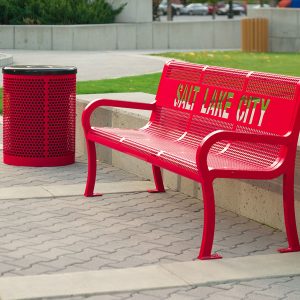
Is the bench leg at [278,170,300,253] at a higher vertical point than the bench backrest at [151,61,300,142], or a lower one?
lower

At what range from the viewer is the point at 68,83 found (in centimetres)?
980

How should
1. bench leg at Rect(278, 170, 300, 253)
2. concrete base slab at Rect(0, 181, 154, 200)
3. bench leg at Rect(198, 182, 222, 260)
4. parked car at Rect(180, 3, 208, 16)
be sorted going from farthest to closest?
parked car at Rect(180, 3, 208, 16), concrete base slab at Rect(0, 181, 154, 200), bench leg at Rect(278, 170, 300, 253), bench leg at Rect(198, 182, 222, 260)

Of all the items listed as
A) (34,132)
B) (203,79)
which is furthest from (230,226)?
→ (34,132)

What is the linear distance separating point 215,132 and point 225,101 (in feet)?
3.96

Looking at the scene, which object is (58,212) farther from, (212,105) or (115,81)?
(115,81)

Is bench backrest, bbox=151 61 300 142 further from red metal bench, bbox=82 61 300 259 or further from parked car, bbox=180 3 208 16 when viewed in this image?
parked car, bbox=180 3 208 16

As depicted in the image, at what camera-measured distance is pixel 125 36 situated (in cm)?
2927

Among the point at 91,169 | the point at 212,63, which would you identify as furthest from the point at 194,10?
the point at 91,169

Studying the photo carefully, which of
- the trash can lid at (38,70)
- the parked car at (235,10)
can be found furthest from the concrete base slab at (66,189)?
the parked car at (235,10)

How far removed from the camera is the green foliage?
96.3 ft

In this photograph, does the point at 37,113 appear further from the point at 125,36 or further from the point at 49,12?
the point at 49,12

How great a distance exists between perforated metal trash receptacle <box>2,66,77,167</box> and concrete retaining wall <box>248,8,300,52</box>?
18661 millimetres

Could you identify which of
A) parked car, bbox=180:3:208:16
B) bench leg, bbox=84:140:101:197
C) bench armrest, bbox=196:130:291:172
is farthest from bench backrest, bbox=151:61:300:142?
parked car, bbox=180:3:208:16

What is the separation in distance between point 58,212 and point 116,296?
2317 mm
